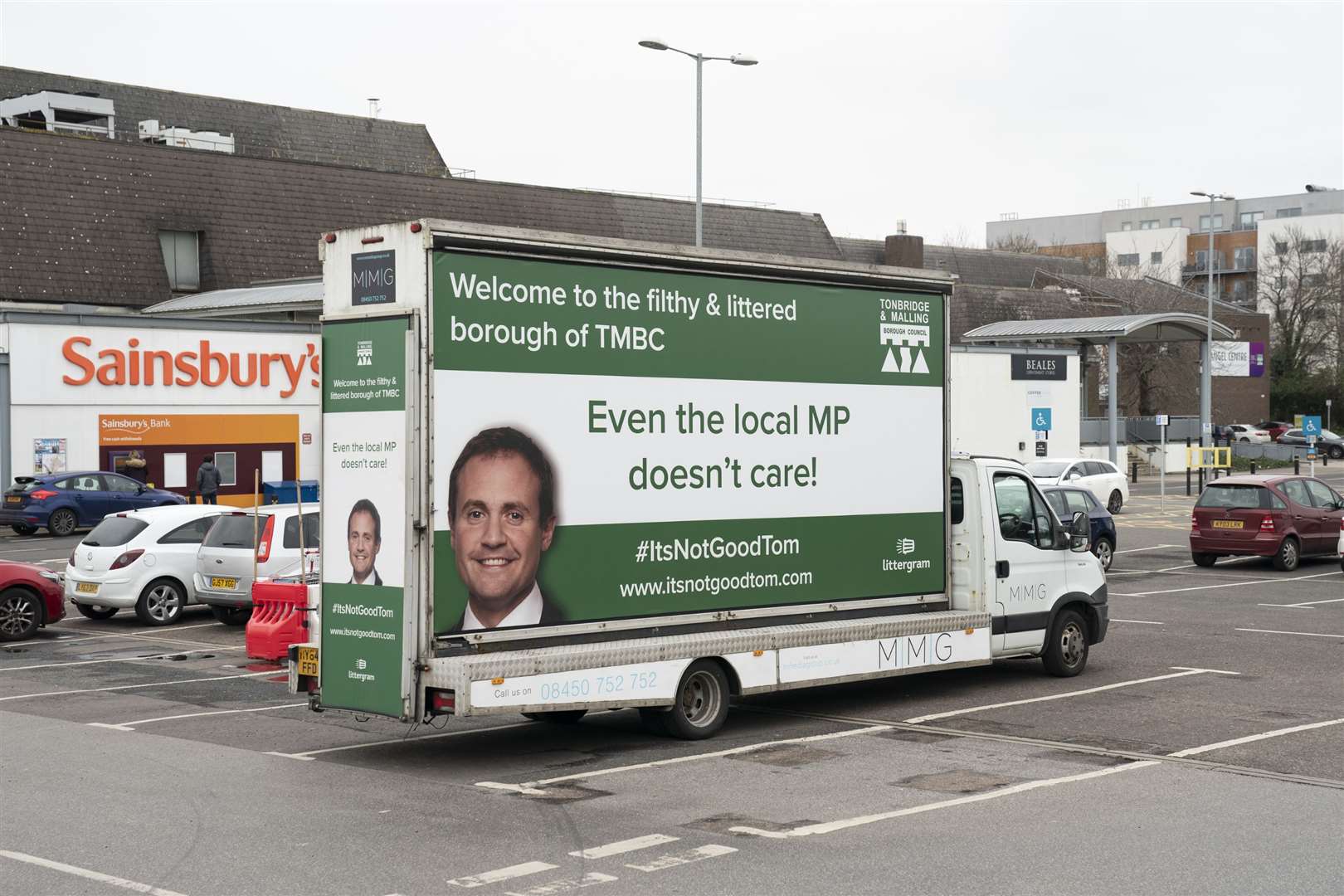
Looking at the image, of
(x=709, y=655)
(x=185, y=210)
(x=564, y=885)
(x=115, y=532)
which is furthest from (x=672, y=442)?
(x=185, y=210)

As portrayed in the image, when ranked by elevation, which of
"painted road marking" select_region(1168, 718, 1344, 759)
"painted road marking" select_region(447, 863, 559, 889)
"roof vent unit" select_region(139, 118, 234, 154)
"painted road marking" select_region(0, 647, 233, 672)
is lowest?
"painted road marking" select_region(0, 647, 233, 672)

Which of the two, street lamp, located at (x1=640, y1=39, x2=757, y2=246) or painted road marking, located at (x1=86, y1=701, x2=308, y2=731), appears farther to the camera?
street lamp, located at (x1=640, y1=39, x2=757, y2=246)

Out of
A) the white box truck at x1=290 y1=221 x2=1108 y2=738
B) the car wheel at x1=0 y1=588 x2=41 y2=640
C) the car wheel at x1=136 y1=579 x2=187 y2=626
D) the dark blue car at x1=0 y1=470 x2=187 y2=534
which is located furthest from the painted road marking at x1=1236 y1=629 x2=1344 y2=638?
the dark blue car at x1=0 y1=470 x2=187 y2=534

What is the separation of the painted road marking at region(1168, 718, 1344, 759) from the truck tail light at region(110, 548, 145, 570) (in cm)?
1370

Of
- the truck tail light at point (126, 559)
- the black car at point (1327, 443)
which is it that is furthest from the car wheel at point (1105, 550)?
the black car at point (1327, 443)

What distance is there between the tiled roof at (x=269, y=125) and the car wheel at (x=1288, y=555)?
139ft

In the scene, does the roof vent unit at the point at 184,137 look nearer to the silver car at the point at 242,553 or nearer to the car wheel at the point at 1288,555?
the silver car at the point at 242,553

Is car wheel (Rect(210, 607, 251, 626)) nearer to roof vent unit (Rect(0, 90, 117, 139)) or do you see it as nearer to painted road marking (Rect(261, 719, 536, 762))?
painted road marking (Rect(261, 719, 536, 762))

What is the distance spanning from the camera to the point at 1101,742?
462 inches

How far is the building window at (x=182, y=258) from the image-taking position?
5134cm

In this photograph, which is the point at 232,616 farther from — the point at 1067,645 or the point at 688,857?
the point at 688,857

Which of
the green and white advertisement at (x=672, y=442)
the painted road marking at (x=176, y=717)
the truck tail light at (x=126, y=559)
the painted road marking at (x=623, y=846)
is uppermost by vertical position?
the green and white advertisement at (x=672, y=442)

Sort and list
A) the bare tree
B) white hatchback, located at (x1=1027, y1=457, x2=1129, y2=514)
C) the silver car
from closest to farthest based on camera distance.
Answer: the silver car
white hatchback, located at (x1=1027, y1=457, x2=1129, y2=514)
the bare tree

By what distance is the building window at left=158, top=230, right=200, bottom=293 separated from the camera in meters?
51.3
